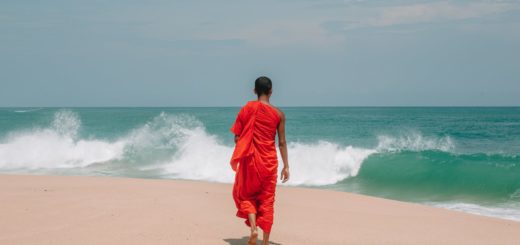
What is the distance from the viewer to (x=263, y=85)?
517cm

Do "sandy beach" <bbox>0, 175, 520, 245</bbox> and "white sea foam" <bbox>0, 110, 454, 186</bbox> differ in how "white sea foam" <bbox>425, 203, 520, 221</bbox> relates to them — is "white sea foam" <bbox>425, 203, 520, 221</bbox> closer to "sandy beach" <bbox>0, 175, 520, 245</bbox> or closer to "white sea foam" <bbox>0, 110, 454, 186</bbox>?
"sandy beach" <bbox>0, 175, 520, 245</bbox>

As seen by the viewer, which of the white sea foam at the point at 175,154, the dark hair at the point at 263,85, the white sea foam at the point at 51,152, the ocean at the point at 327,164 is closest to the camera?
the dark hair at the point at 263,85

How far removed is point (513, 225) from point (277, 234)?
3.80 m

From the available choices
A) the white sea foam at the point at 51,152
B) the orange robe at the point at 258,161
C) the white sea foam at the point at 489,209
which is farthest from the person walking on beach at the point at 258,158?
the white sea foam at the point at 51,152

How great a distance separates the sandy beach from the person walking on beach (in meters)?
0.57

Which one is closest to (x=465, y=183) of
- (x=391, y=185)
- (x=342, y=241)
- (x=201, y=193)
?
(x=391, y=185)

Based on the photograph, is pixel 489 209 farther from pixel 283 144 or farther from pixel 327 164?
pixel 283 144

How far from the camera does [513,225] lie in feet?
25.5

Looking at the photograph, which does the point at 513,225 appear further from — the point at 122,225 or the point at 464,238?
the point at 122,225

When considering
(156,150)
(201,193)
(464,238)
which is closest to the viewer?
(464,238)

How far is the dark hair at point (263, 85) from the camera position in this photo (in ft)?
17.0

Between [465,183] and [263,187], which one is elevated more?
[263,187]

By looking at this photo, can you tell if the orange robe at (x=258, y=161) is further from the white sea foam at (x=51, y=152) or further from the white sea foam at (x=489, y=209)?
the white sea foam at (x=51, y=152)

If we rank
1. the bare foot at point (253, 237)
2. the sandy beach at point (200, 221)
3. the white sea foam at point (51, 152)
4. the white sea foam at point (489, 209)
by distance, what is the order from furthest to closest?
the white sea foam at point (51, 152)
the white sea foam at point (489, 209)
the sandy beach at point (200, 221)
the bare foot at point (253, 237)
